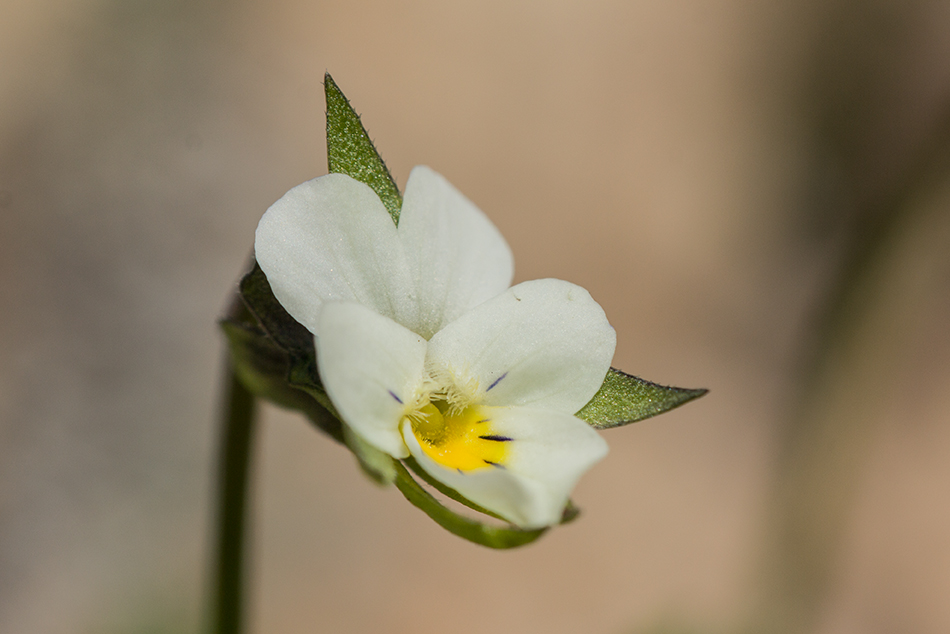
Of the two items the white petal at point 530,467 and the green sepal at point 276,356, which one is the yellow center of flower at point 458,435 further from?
the green sepal at point 276,356

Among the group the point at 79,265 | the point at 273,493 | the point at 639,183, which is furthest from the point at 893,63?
the point at 79,265

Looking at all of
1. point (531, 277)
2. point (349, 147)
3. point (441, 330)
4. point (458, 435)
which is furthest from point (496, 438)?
point (531, 277)

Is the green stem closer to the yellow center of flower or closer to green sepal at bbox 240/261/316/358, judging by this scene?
green sepal at bbox 240/261/316/358

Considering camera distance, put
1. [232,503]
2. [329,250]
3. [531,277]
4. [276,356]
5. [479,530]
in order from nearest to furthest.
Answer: [479,530], [329,250], [276,356], [232,503], [531,277]

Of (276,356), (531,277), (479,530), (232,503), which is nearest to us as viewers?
(479,530)

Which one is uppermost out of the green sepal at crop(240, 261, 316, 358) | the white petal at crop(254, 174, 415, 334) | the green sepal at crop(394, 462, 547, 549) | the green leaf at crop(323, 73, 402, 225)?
the green leaf at crop(323, 73, 402, 225)

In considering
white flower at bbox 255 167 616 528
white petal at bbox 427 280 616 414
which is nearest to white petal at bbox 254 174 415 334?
white flower at bbox 255 167 616 528

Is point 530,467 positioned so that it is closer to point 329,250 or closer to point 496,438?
point 496,438
